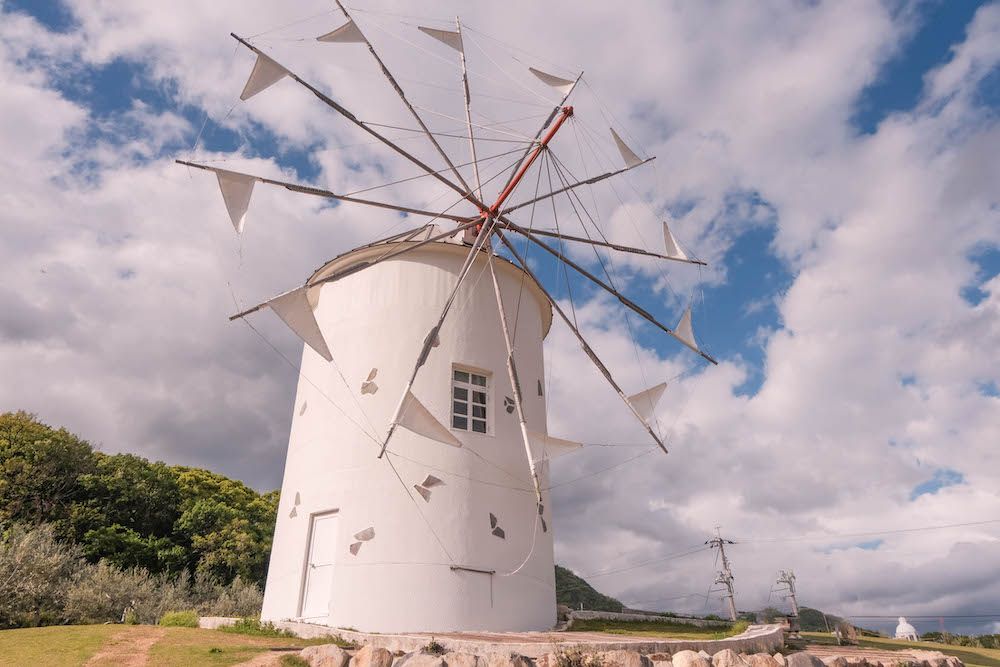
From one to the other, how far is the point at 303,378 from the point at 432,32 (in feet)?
28.3

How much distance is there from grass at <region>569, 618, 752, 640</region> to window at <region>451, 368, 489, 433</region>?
4643 millimetres

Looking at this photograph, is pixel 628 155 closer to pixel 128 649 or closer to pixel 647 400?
pixel 647 400

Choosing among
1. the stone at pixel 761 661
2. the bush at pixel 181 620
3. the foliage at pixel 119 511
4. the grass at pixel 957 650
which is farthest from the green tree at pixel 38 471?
the grass at pixel 957 650

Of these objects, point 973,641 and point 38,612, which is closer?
point 38,612

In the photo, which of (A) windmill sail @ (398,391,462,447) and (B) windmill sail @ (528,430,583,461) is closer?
(A) windmill sail @ (398,391,462,447)

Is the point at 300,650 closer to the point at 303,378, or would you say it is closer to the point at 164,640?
the point at 164,640

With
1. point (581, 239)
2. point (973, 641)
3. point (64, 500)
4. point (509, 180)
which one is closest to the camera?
point (509, 180)

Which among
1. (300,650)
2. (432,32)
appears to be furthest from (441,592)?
(432,32)

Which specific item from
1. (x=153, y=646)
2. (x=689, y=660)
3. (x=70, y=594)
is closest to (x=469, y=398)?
(x=689, y=660)

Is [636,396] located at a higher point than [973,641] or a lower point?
higher

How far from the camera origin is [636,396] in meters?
16.0

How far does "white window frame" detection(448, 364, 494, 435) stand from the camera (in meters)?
14.2

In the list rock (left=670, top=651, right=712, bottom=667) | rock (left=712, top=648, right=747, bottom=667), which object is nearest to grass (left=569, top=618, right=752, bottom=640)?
rock (left=712, top=648, right=747, bottom=667)

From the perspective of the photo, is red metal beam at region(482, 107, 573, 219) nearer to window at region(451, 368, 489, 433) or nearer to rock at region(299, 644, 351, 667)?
window at region(451, 368, 489, 433)
